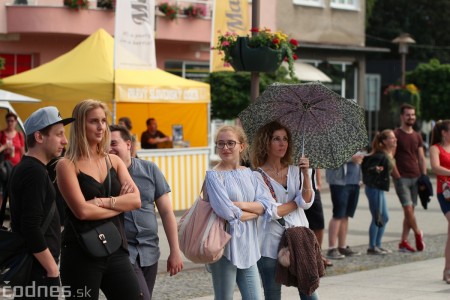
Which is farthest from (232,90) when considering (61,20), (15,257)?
(15,257)

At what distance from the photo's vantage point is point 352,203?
13.0 meters

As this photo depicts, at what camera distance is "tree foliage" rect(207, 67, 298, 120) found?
26.4m

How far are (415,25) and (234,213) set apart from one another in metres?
49.7

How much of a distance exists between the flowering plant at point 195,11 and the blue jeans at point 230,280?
22.8 metres

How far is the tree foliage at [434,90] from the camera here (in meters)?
30.2

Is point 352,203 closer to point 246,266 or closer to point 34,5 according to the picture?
point 246,266

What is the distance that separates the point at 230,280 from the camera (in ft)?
22.6

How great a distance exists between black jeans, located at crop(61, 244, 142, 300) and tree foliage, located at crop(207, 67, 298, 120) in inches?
810

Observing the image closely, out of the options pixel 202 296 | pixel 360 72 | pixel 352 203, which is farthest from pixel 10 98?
pixel 360 72

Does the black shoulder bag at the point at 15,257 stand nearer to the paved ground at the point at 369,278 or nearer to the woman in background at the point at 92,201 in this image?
the woman in background at the point at 92,201

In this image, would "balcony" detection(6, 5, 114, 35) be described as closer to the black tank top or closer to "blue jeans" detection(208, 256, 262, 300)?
"blue jeans" detection(208, 256, 262, 300)

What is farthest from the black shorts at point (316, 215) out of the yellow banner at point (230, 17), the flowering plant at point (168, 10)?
the flowering plant at point (168, 10)

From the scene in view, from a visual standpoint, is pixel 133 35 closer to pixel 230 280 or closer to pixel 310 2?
pixel 230 280

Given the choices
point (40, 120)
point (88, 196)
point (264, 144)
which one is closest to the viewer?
point (40, 120)
